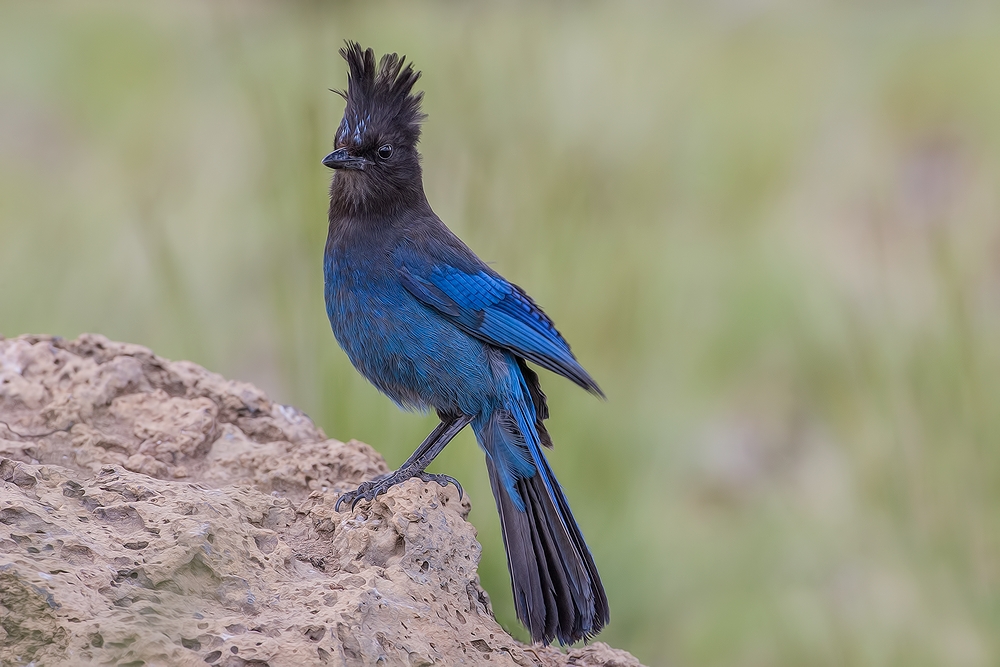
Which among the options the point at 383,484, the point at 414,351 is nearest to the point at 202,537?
the point at 383,484

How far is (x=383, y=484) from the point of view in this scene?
289 centimetres

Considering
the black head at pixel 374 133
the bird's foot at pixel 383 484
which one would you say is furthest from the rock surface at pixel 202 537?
the black head at pixel 374 133

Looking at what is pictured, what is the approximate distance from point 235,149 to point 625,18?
8.01 ft

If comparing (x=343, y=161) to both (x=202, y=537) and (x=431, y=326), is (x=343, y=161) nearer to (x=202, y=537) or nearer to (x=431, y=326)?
(x=431, y=326)

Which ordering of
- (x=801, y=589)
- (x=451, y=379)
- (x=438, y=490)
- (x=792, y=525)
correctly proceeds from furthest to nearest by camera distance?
1. (x=792, y=525)
2. (x=801, y=589)
3. (x=451, y=379)
4. (x=438, y=490)

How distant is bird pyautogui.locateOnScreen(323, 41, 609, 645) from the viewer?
10.0 ft

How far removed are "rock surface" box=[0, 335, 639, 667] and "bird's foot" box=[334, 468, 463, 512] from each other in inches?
1.4

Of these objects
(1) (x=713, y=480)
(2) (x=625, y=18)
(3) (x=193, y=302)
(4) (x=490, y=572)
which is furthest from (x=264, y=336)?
(2) (x=625, y=18)

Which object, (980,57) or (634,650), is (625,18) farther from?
(634,650)

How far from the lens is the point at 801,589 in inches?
173

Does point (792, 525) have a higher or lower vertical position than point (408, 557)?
higher

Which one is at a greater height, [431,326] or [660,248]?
[660,248]

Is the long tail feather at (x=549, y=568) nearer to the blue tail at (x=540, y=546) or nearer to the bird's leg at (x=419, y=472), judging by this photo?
the blue tail at (x=540, y=546)

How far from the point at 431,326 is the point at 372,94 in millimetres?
812
